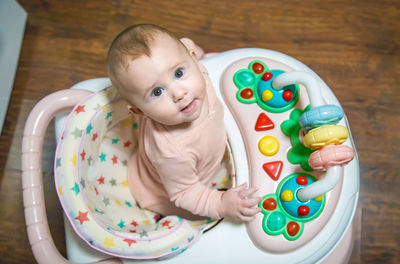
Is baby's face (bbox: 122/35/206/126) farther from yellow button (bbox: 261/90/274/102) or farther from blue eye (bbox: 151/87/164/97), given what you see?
yellow button (bbox: 261/90/274/102)

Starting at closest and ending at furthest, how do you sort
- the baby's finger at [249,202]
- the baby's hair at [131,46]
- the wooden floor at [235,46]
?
1. the baby's hair at [131,46]
2. the baby's finger at [249,202]
3. the wooden floor at [235,46]

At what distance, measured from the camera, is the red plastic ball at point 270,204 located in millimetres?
577

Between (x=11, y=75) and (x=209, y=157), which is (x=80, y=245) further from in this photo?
(x=11, y=75)

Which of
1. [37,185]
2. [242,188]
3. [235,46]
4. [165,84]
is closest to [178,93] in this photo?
[165,84]

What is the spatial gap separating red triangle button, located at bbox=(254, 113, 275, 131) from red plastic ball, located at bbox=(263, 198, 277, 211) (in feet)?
0.39

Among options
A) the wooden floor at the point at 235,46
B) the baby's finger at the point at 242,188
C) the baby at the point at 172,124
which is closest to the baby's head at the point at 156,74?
the baby at the point at 172,124

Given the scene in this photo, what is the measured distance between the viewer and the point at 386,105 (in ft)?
3.24

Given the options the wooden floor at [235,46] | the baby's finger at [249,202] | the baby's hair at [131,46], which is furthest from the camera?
the wooden floor at [235,46]

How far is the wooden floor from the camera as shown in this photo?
3.15 feet

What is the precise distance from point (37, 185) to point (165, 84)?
30 cm

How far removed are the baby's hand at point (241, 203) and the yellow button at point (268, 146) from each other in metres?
0.07

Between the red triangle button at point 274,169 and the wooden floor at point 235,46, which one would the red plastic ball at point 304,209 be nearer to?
the red triangle button at point 274,169

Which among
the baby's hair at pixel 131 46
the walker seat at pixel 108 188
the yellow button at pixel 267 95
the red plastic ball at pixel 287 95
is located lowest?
the walker seat at pixel 108 188

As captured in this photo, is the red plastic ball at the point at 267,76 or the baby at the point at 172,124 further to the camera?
the red plastic ball at the point at 267,76
